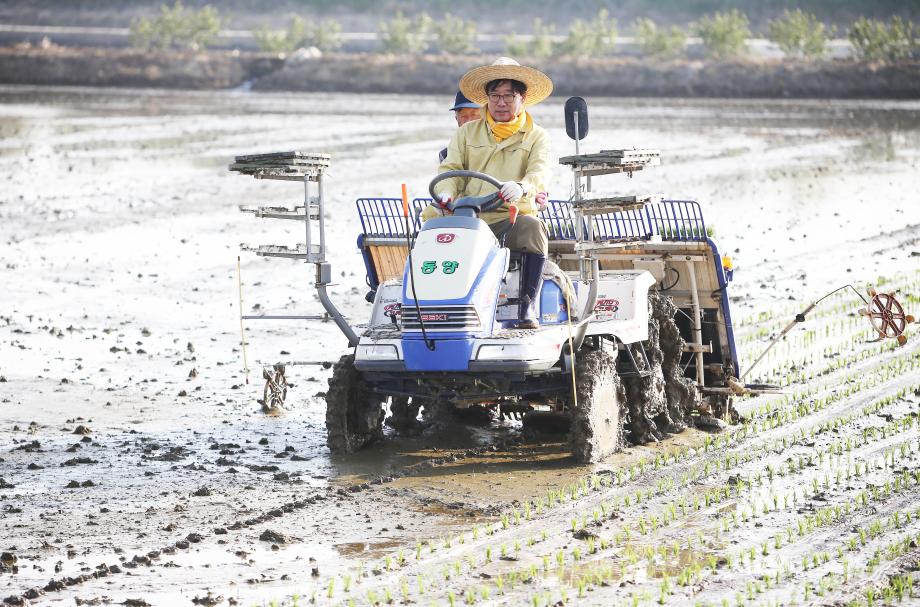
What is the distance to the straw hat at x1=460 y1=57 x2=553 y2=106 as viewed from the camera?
35.2 ft

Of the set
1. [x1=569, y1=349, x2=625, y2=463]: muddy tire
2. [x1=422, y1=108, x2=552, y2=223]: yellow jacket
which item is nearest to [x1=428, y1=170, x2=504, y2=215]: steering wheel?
[x1=422, y1=108, x2=552, y2=223]: yellow jacket

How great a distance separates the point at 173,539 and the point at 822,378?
656cm

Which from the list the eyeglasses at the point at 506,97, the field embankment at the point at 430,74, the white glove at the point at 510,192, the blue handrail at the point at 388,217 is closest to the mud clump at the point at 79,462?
the blue handrail at the point at 388,217

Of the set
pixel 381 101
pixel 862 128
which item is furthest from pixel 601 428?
pixel 381 101

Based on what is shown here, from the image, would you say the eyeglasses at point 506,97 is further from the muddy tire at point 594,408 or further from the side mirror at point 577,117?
the muddy tire at point 594,408

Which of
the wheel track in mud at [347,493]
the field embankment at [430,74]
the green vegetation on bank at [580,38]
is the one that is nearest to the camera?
the wheel track in mud at [347,493]

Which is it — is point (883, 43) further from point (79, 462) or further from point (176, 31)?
point (79, 462)

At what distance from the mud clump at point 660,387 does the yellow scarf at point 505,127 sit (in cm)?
172

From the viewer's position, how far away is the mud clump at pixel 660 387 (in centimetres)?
1097

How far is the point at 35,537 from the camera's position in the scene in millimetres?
8391

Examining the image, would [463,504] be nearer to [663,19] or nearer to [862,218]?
[862,218]

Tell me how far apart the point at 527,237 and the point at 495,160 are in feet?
3.00

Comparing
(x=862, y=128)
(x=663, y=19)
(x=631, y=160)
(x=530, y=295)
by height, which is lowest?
(x=530, y=295)

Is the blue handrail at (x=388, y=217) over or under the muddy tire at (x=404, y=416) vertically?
over
